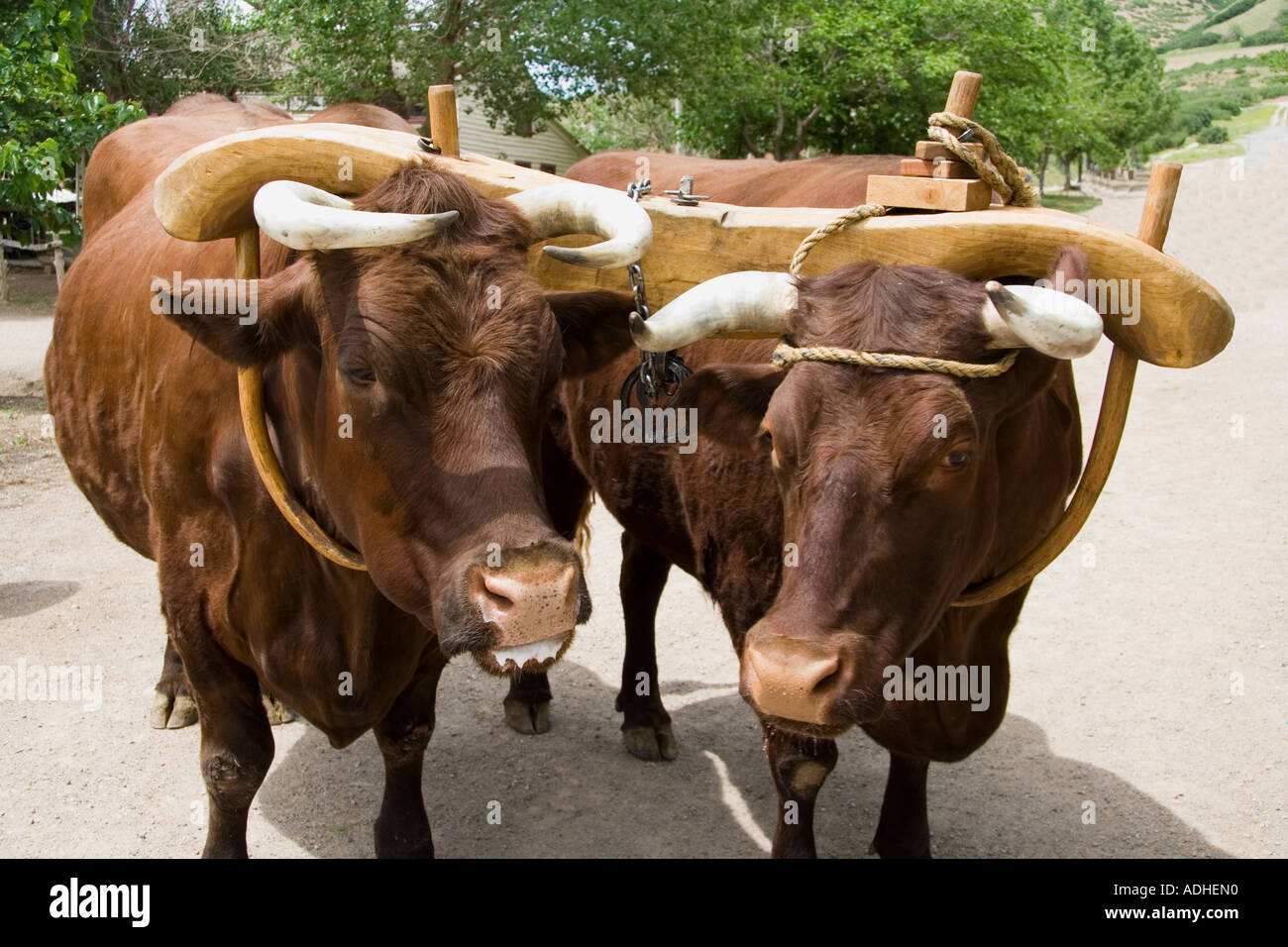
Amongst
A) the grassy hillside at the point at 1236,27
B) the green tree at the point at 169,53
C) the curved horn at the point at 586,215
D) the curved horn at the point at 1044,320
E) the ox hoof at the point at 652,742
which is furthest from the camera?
the grassy hillside at the point at 1236,27

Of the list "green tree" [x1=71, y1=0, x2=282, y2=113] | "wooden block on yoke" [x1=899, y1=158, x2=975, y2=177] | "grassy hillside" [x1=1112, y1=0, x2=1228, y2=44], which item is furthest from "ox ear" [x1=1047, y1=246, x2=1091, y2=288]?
"grassy hillside" [x1=1112, y1=0, x2=1228, y2=44]

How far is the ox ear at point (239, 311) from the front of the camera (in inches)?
108

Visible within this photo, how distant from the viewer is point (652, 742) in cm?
483

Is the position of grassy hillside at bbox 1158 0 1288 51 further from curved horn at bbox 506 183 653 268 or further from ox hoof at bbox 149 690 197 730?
curved horn at bbox 506 183 653 268

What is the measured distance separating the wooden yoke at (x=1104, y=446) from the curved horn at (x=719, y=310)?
0.89 meters

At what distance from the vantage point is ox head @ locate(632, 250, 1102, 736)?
2.50 metres

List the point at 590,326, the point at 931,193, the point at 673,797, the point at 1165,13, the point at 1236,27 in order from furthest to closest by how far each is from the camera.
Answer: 1. the point at 1165,13
2. the point at 1236,27
3. the point at 673,797
4. the point at 590,326
5. the point at 931,193

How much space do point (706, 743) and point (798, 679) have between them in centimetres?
266

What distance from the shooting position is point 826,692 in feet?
8.11

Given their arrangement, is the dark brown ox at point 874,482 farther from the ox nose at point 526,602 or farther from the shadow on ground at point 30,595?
the shadow on ground at point 30,595

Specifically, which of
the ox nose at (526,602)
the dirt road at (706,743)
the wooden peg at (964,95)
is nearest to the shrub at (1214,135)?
the dirt road at (706,743)

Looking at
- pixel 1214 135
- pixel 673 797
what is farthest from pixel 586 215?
pixel 1214 135

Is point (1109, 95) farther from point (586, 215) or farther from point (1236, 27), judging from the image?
point (586, 215)
